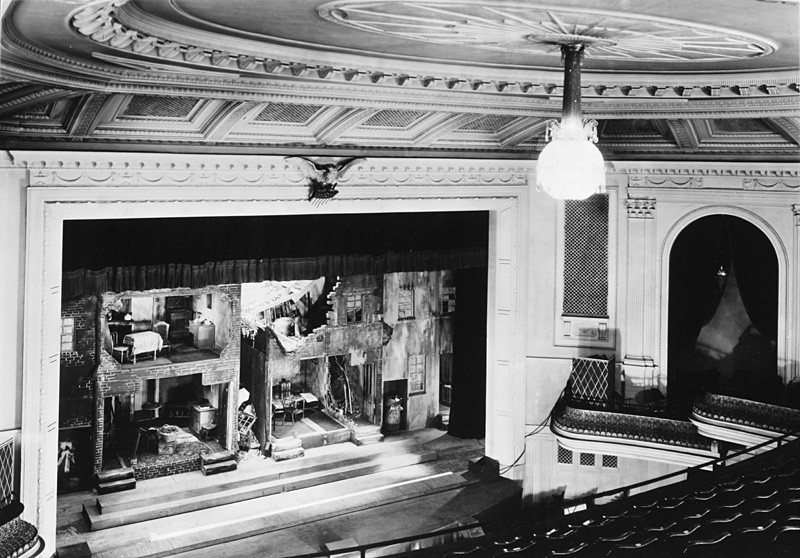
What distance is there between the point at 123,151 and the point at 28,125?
941 mm

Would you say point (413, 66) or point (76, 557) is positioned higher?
point (413, 66)

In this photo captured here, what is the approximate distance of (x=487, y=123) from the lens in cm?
972

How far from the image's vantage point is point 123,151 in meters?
7.93

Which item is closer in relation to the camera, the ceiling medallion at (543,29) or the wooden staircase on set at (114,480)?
the ceiling medallion at (543,29)

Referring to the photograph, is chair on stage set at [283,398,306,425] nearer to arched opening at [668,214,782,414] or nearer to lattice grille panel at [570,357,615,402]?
lattice grille panel at [570,357,615,402]

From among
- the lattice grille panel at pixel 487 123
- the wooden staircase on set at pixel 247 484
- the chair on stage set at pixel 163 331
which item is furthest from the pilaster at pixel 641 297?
the chair on stage set at pixel 163 331

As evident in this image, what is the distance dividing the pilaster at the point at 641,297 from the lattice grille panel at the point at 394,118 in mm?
3222

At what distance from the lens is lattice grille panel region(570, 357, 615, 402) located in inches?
406

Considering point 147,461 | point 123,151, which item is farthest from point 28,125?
point 147,461

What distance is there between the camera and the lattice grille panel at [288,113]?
812cm

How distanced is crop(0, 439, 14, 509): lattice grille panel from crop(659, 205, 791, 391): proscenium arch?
7444mm

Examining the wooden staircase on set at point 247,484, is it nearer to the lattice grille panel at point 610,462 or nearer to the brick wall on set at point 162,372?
the brick wall on set at point 162,372

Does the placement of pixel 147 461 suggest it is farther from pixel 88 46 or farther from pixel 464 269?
pixel 88 46

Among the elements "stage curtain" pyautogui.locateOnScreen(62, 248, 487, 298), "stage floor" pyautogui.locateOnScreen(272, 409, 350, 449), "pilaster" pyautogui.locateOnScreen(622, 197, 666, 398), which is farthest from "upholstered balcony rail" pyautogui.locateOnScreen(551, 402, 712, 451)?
"stage floor" pyautogui.locateOnScreen(272, 409, 350, 449)
